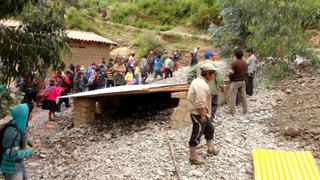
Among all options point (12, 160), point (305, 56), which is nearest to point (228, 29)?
point (305, 56)

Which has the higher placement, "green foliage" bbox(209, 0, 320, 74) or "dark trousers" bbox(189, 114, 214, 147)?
"green foliage" bbox(209, 0, 320, 74)

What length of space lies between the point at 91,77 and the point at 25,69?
6.20m

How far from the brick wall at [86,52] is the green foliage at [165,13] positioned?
34.2 feet

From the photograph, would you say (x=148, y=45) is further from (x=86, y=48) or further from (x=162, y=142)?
(x=162, y=142)

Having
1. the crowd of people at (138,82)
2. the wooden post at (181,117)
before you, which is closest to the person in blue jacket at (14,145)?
the crowd of people at (138,82)

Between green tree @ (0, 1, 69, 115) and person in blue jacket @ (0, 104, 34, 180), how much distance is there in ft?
9.88

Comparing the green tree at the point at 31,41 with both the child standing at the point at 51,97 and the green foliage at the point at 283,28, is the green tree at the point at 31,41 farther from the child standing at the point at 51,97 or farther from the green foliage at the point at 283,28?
the green foliage at the point at 283,28

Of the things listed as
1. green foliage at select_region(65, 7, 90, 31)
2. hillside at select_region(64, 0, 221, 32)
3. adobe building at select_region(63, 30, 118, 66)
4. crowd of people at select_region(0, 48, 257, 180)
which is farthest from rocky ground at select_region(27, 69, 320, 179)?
hillside at select_region(64, 0, 221, 32)

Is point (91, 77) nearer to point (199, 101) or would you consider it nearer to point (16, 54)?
point (16, 54)

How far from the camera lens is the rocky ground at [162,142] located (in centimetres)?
638

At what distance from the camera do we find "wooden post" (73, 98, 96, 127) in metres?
10.2

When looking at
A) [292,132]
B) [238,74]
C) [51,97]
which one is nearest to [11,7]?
[51,97]

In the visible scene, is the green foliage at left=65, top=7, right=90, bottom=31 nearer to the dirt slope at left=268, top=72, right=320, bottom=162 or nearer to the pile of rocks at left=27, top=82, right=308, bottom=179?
the pile of rocks at left=27, top=82, right=308, bottom=179

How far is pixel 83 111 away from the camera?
10266 millimetres
